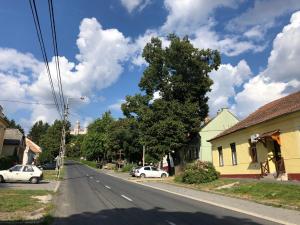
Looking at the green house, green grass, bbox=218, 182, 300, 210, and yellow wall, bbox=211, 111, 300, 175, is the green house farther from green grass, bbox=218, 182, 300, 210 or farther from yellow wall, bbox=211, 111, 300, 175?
green grass, bbox=218, 182, 300, 210

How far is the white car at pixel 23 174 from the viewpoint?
27.4 m

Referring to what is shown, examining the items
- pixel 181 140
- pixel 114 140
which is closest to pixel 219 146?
pixel 181 140

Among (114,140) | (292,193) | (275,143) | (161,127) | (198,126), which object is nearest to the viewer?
(292,193)

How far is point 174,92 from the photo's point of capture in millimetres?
42375

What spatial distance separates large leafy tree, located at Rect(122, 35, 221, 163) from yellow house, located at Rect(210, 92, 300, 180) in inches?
334

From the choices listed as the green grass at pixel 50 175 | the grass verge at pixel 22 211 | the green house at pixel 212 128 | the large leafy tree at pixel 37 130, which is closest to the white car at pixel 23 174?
the green grass at pixel 50 175

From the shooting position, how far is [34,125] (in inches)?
6865

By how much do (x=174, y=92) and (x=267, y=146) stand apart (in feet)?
63.3

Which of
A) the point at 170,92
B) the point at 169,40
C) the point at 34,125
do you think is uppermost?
the point at 34,125

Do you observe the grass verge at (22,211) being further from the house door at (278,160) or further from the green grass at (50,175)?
the green grass at (50,175)

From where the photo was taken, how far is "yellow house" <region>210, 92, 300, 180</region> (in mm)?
21125

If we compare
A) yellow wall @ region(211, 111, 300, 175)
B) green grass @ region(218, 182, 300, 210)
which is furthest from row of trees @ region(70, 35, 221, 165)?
green grass @ region(218, 182, 300, 210)

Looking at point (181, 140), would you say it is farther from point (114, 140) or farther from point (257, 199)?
point (114, 140)

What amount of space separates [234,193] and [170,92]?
23.1 metres
